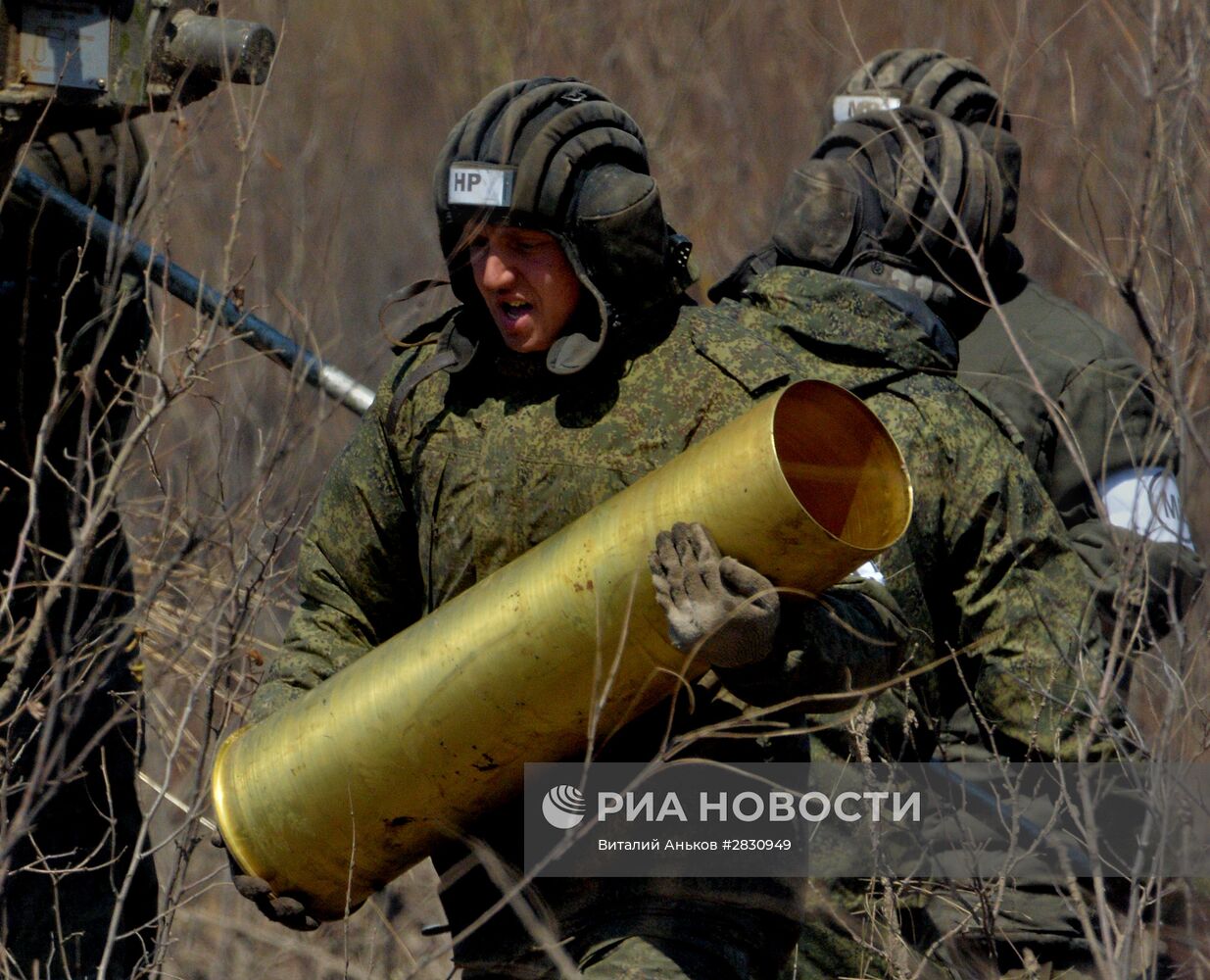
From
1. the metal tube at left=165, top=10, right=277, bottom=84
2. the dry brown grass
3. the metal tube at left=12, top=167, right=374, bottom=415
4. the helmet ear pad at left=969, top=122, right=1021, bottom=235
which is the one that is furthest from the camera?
the dry brown grass

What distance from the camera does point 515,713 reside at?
3588 millimetres

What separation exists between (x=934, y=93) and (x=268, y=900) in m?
3.27

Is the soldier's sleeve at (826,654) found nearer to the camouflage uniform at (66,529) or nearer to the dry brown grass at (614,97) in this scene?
the camouflage uniform at (66,529)

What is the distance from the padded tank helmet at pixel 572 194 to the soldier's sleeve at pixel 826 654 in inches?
24.0

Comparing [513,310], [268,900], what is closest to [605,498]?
[513,310]

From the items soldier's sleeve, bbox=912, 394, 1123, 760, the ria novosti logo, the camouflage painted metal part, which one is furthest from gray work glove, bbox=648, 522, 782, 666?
the camouflage painted metal part

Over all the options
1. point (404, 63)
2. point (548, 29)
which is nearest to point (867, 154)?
point (548, 29)

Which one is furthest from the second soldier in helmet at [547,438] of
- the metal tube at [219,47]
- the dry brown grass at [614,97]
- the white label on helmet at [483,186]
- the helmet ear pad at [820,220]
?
the dry brown grass at [614,97]

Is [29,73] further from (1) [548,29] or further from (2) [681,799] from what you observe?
(1) [548,29]

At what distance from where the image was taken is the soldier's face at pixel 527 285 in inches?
155

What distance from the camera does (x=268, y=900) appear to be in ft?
12.8

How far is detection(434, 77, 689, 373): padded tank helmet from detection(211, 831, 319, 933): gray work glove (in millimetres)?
973

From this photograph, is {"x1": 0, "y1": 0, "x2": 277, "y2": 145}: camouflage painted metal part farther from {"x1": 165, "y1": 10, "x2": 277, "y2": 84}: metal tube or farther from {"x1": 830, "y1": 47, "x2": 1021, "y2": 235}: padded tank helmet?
{"x1": 830, "y1": 47, "x2": 1021, "y2": 235}: padded tank helmet

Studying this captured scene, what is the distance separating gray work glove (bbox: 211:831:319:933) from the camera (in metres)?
3.87
